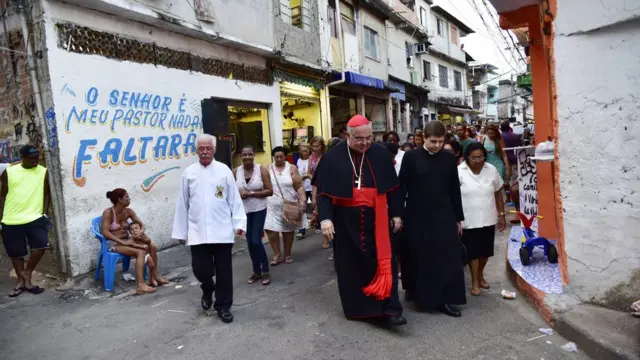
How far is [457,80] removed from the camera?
100 ft

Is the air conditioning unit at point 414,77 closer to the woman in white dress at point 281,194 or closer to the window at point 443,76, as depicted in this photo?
the window at point 443,76

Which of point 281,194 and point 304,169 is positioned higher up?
point 304,169

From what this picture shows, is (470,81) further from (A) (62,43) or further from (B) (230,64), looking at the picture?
(A) (62,43)

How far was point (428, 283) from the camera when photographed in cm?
425

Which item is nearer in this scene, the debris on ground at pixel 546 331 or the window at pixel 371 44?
the debris on ground at pixel 546 331

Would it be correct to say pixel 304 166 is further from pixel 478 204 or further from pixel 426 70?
pixel 426 70

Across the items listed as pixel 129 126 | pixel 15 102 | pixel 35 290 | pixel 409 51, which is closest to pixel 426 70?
pixel 409 51

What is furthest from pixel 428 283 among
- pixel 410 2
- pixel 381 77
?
pixel 410 2

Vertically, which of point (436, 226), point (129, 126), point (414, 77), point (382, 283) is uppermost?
point (414, 77)

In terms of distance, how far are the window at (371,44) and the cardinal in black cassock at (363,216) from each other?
43.5 ft

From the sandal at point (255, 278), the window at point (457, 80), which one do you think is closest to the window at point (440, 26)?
the window at point (457, 80)

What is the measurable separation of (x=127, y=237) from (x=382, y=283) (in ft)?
11.7

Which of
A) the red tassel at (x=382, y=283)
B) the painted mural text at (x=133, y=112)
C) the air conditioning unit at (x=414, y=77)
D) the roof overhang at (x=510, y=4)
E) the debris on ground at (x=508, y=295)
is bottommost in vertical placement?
the debris on ground at (x=508, y=295)

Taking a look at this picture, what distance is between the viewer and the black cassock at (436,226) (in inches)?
166
